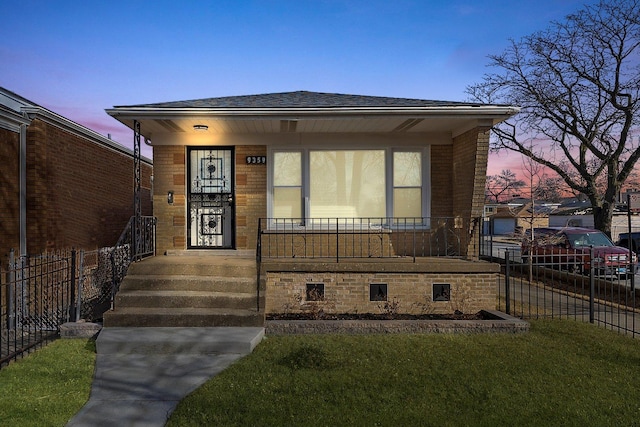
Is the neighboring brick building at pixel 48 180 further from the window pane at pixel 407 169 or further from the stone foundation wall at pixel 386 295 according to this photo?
the window pane at pixel 407 169

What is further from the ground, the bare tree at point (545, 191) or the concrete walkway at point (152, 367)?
the bare tree at point (545, 191)

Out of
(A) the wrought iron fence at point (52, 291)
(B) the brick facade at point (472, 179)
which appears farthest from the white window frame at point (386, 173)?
(A) the wrought iron fence at point (52, 291)

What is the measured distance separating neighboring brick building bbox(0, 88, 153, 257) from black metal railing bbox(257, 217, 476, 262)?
15.7 ft

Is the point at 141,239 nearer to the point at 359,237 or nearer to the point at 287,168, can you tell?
the point at 287,168

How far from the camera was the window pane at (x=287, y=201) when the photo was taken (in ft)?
30.1

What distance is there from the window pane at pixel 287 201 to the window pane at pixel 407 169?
2.02 meters

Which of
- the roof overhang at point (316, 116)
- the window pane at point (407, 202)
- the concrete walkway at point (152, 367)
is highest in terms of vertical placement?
the roof overhang at point (316, 116)

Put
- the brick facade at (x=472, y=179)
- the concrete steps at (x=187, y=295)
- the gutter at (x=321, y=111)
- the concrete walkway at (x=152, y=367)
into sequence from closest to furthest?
the concrete walkway at (x=152, y=367) → the concrete steps at (x=187, y=295) → the gutter at (x=321, y=111) → the brick facade at (x=472, y=179)

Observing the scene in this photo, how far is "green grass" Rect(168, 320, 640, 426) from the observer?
3.93 m

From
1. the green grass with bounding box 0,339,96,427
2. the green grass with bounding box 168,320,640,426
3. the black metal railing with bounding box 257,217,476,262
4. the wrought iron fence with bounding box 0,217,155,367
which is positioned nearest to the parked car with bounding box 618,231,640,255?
the black metal railing with bounding box 257,217,476,262

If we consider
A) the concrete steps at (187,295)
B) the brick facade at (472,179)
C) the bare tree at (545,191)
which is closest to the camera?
the concrete steps at (187,295)

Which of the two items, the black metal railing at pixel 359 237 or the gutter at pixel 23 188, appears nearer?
the black metal railing at pixel 359 237

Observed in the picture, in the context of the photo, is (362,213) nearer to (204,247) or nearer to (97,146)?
(204,247)

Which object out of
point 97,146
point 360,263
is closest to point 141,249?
point 360,263
